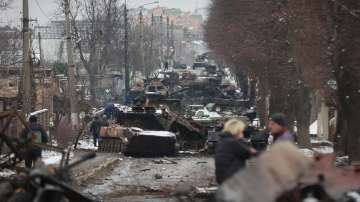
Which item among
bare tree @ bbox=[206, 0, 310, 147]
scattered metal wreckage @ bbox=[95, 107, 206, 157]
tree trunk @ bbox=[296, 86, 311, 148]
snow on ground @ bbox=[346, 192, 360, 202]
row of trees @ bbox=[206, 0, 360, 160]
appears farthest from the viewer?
tree trunk @ bbox=[296, 86, 311, 148]

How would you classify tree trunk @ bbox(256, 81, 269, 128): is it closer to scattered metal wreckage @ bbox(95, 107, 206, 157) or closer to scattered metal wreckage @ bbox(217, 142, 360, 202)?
scattered metal wreckage @ bbox(95, 107, 206, 157)

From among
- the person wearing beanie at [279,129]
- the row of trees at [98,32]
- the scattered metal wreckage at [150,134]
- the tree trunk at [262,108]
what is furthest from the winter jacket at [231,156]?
the row of trees at [98,32]

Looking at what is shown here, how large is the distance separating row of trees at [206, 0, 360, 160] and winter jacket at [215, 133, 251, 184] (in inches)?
380

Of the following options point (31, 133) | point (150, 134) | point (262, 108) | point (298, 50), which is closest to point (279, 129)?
point (31, 133)

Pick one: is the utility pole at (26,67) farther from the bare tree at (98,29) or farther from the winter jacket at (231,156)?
the bare tree at (98,29)

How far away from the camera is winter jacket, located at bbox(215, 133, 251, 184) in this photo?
1121cm

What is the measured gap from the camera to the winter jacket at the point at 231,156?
11211 mm

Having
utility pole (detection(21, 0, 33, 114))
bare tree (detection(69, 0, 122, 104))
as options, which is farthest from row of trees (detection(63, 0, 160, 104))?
utility pole (detection(21, 0, 33, 114))

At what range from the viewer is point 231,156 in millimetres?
11305

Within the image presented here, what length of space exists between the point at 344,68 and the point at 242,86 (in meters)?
46.4

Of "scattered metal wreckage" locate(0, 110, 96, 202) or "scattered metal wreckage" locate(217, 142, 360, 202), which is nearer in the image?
"scattered metal wreckage" locate(217, 142, 360, 202)

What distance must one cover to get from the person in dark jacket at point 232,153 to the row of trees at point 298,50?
31.1ft

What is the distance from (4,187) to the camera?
12992 millimetres

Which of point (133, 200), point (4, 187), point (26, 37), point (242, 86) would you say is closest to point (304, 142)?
point (26, 37)
